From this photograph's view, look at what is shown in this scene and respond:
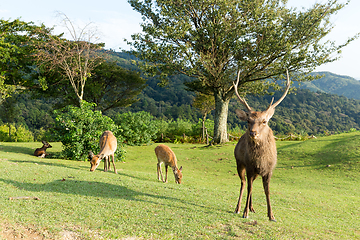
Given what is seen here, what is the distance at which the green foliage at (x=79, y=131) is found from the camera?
45.3 ft

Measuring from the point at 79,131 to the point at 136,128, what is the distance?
8.84 m

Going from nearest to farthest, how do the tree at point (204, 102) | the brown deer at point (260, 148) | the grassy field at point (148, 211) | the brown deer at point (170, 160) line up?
1. the grassy field at point (148, 211)
2. the brown deer at point (260, 148)
3. the brown deer at point (170, 160)
4. the tree at point (204, 102)

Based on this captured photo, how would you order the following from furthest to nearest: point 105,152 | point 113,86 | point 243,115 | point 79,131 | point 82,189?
point 113,86 → point 79,131 → point 105,152 → point 82,189 → point 243,115

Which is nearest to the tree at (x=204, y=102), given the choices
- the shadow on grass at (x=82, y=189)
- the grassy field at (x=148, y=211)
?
the grassy field at (x=148, y=211)

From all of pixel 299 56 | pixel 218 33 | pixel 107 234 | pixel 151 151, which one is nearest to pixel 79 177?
pixel 107 234

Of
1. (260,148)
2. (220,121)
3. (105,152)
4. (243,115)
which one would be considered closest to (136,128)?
(220,121)

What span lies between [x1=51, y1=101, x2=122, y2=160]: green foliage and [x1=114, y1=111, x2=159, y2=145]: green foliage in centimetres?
700

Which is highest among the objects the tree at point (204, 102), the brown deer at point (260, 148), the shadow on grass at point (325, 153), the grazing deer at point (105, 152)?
the tree at point (204, 102)

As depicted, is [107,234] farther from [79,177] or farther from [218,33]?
[218,33]

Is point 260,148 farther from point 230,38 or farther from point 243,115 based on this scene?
point 230,38

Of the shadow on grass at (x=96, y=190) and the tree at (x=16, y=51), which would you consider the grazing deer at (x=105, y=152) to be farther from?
the tree at (x=16, y=51)

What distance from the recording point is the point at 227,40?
63.8 ft

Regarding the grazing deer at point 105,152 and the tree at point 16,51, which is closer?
the grazing deer at point 105,152

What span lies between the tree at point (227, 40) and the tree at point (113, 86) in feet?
29.9
